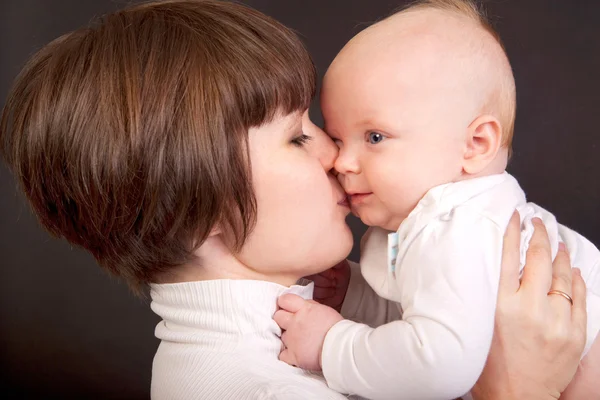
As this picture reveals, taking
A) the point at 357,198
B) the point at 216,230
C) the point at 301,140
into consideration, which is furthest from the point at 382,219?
the point at 216,230

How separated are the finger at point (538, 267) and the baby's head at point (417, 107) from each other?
165mm

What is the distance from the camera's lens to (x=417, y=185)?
1.47 meters

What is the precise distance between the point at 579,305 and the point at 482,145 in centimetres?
36

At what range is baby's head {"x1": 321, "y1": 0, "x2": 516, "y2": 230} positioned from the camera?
1.46 m

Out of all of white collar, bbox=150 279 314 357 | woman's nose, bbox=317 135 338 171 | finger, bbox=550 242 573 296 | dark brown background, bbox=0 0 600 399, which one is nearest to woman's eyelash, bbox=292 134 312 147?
woman's nose, bbox=317 135 338 171

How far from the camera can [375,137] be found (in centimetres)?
151

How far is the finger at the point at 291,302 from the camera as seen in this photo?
152 centimetres

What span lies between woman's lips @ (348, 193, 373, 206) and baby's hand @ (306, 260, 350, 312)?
12.4 inches

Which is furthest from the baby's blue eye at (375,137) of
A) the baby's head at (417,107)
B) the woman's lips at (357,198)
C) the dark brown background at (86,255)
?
the dark brown background at (86,255)

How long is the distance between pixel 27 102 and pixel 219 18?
15.0 inches

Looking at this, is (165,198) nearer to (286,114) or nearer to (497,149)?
(286,114)

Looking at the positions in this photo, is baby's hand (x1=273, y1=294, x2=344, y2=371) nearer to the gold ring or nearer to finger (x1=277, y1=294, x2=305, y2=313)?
finger (x1=277, y1=294, x2=305, y2=313)

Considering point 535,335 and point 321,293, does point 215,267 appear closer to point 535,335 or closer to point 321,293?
point 321,293

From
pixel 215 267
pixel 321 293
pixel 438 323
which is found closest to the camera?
pixel 438 323
